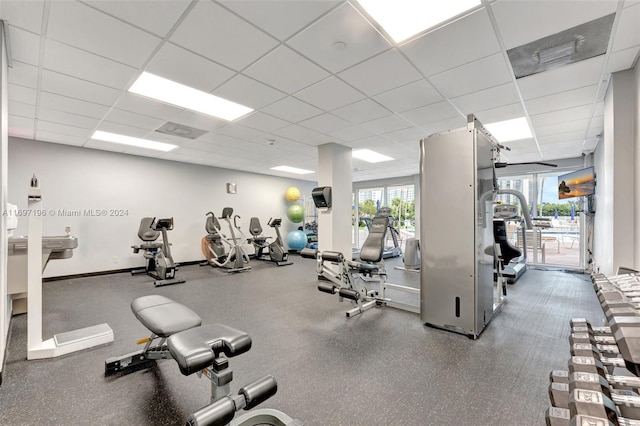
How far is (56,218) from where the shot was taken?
525 centimetres

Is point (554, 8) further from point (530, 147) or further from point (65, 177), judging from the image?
point (65, 177)

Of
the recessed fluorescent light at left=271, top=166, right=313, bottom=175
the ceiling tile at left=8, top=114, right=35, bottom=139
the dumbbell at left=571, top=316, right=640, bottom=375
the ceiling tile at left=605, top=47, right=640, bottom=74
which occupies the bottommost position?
the dumbbell at left=571, top=316, right=640, bottom=375

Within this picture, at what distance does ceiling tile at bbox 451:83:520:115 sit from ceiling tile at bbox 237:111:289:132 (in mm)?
2416

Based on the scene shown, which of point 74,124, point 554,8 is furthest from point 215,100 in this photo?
point 554,8

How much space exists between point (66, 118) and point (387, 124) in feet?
15.5

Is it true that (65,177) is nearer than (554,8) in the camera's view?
No

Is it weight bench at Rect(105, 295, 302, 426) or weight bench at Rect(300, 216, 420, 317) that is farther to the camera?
weight bench at Rect(300, 216, 420, 317)

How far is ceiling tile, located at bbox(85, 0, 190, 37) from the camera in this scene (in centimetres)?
181

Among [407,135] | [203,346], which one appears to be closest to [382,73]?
[407,135]

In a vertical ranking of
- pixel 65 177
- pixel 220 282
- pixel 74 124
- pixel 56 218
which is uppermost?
pixel 74 124

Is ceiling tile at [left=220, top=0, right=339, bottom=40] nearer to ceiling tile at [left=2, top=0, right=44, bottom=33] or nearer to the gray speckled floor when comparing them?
ceiling tile at [left=2, top=0, right=44, bottom=33]

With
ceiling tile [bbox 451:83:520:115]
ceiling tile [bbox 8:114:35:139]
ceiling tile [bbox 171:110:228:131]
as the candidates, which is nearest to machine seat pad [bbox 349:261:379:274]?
ceiling tile [bbox 451:83:520:115]

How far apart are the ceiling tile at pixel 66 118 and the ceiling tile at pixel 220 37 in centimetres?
274

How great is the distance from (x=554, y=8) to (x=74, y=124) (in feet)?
19.2
